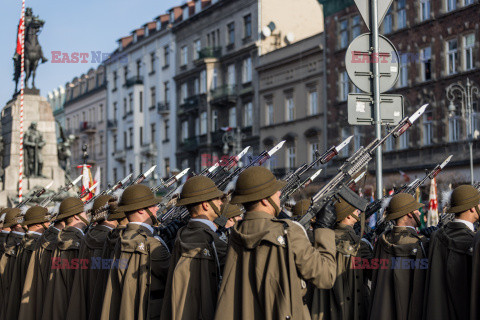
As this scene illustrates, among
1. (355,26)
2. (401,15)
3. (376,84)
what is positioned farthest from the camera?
(355,26)

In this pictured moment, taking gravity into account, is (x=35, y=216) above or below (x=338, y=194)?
below

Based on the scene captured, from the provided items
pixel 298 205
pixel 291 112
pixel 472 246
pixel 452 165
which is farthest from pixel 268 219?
pixel 291 112

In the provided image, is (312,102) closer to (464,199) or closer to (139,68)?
(139,68)

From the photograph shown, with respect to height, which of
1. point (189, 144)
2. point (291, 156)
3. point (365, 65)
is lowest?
point (365, 65)

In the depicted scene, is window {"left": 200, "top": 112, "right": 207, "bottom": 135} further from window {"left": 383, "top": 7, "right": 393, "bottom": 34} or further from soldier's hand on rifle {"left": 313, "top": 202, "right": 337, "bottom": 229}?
soldier's hand on rifle {"left": 313, "top": 202, "right": 337, "bottom": 229}

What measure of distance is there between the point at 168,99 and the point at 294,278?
180 ft

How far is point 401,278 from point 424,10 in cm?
3038

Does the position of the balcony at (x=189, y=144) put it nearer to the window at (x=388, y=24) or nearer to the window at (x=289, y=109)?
the window at (x=289, y=109)

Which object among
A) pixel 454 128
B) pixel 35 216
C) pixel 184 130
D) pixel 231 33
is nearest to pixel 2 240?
pixel 35 216

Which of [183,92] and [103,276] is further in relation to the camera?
[183,92]

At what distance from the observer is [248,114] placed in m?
49.3

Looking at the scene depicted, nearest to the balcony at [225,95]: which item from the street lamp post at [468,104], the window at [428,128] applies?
the window at [428,128]

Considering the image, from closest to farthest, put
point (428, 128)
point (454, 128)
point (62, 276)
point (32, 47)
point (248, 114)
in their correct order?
point (62, 276)
point (32, 47)
point (454, 128)
point (428, 128)
point (248, 114)

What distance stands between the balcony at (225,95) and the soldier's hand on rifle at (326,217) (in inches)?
1759
